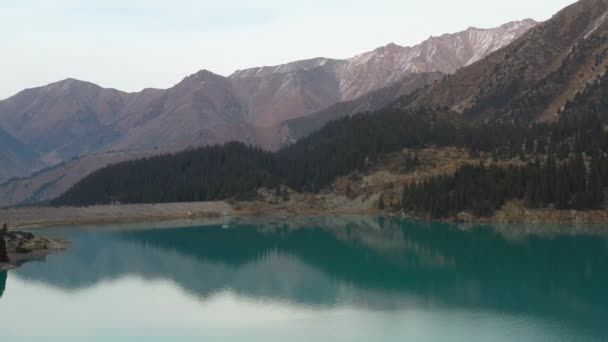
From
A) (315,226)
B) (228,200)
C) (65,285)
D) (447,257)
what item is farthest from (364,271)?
(228,200)

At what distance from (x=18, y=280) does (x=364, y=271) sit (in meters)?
40.8

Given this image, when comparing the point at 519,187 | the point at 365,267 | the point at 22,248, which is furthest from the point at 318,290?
the point at 519,187

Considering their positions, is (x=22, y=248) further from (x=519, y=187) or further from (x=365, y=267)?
(x=519, y=187)

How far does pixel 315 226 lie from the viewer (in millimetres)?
150875

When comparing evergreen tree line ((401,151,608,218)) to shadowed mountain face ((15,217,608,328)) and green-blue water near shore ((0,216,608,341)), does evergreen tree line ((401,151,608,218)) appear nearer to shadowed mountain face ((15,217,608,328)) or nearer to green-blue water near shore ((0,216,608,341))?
shadowed mountain face ((15,217,608,328))

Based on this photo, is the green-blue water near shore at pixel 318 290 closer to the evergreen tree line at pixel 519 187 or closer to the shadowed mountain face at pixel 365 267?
the shadowed mountain face at pixel 365 267

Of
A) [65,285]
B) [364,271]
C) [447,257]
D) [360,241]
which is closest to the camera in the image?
[65,285]

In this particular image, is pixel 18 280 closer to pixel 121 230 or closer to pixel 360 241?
pixel 360 241

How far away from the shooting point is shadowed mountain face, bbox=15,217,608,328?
63431 millimetres

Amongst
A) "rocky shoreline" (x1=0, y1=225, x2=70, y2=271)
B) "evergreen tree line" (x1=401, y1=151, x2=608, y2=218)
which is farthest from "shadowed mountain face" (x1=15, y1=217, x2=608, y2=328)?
"evergreen tree line" (x1=401, y1=151, x2=608, y2=218)

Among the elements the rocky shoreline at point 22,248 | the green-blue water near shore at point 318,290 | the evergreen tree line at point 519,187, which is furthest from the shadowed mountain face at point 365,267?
the evergreen tree line at point 519,187

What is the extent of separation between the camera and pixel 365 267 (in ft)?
284

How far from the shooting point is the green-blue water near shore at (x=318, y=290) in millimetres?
51344

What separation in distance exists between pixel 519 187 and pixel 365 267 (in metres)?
69.1
